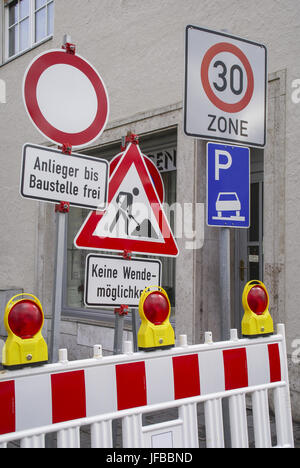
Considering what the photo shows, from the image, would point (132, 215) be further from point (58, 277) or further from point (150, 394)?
point (150, 394)

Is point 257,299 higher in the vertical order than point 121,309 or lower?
higher

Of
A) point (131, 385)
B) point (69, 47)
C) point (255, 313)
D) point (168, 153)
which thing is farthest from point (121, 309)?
point (168, 153)

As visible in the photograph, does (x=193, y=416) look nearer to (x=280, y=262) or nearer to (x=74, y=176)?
(x=74, y=176)

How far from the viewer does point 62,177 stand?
10.6 ft

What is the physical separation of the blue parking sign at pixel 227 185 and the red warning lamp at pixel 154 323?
0.85 meters

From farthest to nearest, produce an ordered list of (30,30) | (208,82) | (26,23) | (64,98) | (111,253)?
(26,23)
(30,30)
(111,253)
(208,82)
(64,98)

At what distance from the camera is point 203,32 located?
3447 mm

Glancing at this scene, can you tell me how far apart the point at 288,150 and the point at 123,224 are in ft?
7.44

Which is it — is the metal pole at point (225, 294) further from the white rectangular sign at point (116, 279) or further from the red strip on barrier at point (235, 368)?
the white rectangular sign at point (116, 279)

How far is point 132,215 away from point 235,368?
134 cm

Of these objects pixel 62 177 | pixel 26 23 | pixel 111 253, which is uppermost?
pixel 26 23

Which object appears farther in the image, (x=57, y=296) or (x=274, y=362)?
(x=274, y=362)

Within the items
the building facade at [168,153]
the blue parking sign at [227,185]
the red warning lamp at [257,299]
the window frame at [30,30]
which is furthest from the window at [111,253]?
the red warning lamp at [257,299]

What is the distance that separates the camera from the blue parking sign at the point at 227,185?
349 centimetres
